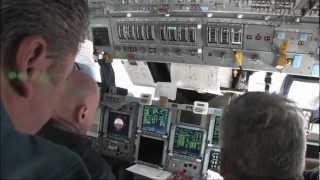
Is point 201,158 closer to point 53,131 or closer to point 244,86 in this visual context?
point 244,86

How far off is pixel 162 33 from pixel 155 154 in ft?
4.50

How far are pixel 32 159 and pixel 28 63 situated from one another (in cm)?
18

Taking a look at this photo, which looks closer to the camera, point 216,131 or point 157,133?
point 216,131

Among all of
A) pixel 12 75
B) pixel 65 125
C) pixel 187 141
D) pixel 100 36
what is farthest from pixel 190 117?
pixel 12 75

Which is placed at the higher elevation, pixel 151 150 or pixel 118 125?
pixel 118 125

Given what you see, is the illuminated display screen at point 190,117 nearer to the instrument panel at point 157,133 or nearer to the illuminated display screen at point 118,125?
the instrument panel at point 157,133

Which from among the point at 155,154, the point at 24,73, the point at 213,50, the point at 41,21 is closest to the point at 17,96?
the point at 24,73

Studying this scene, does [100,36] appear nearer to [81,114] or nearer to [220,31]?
[220,31]

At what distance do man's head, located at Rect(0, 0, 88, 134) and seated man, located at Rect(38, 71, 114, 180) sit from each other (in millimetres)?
186

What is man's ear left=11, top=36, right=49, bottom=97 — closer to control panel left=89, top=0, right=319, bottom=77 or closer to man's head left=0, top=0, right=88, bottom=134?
man's head left=0, top=0, right=88, bottom=134

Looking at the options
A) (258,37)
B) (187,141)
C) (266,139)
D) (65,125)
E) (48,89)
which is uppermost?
(258,37)

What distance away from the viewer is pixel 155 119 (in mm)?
3936

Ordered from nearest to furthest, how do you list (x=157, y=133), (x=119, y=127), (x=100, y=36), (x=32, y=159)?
(x=32, y=159) < (x=157, y=133) < (x=100, y=36) < (x=119, y=127)

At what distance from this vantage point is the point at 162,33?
3488mm
